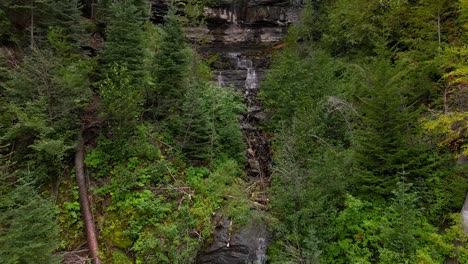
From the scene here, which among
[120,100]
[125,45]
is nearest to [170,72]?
[125,45]

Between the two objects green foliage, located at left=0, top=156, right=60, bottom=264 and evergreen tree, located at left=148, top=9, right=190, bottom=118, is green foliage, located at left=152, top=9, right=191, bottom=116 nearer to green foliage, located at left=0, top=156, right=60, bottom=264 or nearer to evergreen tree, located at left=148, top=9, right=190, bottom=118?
evergreen tree, located at left=148, top=9, right=190, bottom=118

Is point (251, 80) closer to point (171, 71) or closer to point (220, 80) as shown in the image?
point (220, 80)

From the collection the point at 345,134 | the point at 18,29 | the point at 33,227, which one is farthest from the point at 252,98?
the point at 33,227

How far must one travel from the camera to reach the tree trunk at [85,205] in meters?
9.75

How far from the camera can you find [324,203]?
9836 millimetres

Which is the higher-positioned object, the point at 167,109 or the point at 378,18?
the point at 378,18

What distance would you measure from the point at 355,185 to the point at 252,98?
1182 centimetres

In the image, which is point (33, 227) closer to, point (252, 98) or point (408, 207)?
point (408, 207)

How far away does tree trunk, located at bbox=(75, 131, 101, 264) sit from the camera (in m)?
9.75

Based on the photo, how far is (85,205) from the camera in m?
10.7

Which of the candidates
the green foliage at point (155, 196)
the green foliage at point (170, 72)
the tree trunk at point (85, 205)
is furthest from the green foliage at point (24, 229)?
the green foliage at point (170, 72)

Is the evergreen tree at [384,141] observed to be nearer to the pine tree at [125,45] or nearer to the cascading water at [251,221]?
the cascading water at [251,221]

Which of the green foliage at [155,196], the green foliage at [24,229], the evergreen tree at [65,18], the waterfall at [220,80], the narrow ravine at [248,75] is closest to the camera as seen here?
the green foliage at [24,229]

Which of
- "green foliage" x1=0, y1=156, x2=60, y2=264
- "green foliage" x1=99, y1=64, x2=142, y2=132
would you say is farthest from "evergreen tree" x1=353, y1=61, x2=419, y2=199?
"green foliage" x1=0, y1=156, x2=60, y2=264
